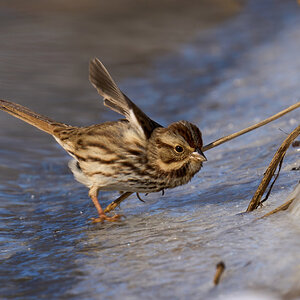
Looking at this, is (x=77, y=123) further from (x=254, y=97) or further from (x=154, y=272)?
(x=154, y=272)

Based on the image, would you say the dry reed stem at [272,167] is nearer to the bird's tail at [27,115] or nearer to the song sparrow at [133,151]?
the song sparrow at [133,151]

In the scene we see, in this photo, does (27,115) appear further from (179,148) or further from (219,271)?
(219,271)

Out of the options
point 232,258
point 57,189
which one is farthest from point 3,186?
point 232,258

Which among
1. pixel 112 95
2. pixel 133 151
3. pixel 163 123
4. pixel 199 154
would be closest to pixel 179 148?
pixel 199 154

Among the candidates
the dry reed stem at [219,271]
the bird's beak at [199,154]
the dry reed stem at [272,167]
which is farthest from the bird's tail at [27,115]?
the dry reed stem at [219,271]

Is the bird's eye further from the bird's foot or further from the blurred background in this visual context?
the bird's foot

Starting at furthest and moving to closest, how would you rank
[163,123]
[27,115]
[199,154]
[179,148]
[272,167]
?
[163,123]
[27,115]
[179,148]
[199,154]
[272,167]

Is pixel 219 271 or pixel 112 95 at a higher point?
pixel 112 95
